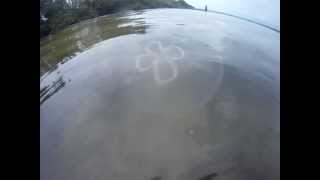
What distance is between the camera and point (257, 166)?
4.79 feet

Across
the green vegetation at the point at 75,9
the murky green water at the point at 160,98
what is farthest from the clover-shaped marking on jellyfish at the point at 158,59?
the green vegetation at the point at 75,9

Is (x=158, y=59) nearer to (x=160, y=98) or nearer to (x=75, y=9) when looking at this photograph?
(x=160, y=98)

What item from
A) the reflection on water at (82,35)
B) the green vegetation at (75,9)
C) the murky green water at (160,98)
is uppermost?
the green vegetation at (75,9)

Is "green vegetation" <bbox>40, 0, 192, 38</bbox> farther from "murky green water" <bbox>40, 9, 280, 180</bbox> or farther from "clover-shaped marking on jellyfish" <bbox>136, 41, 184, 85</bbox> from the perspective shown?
"clover-shaped marking on jellyfish" <bbox>136, 41, 184, 85</bbox>

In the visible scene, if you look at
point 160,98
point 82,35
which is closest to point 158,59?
point 160,98

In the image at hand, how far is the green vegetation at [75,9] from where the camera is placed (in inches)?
59.1

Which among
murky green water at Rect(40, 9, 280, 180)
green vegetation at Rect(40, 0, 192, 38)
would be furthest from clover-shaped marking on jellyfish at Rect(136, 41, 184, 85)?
green vegetation at Rect(40, 0, 192, 38)

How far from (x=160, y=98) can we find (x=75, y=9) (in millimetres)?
503

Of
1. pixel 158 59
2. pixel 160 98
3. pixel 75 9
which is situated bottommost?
pixel 160 98

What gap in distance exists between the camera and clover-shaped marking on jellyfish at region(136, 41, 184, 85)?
151 cm

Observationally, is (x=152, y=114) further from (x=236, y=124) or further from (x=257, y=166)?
(x=257, y=166)

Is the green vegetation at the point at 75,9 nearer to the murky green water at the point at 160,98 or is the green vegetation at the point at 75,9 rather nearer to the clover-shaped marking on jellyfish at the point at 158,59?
the murky green water at the point at 160,98

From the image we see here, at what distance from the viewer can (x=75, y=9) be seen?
153 centimetres
